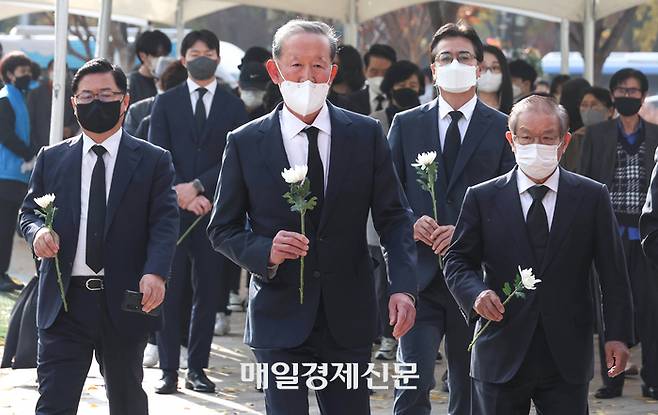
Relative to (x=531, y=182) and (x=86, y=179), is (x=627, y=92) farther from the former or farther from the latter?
(x=86, y=179)

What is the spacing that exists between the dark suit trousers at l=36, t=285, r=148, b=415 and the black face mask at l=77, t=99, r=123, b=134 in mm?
759

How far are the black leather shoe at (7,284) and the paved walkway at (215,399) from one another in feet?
15.4

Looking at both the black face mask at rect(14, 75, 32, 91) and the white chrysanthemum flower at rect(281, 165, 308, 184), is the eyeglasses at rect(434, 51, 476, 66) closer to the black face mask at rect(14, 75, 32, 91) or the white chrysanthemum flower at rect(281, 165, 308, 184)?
the white chrysanthemum flower at rect(281, 165, 308, 184)

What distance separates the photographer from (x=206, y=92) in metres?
10.3

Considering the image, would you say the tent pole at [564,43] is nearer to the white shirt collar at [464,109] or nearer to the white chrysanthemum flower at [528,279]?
the white shirt collar at [464,109]

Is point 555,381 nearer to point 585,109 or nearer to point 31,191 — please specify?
point 31,191

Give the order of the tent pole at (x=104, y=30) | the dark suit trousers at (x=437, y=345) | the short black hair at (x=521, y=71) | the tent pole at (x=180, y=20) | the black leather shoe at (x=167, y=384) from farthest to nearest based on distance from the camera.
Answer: the tent pole at (x=180, y=20) < the short black hair at (x=521, y=71) < the tent pole at (x=104, y=30) < the black leather shoe at (x=167, y=384) < the dark suit trousers at (x=437, y=345)

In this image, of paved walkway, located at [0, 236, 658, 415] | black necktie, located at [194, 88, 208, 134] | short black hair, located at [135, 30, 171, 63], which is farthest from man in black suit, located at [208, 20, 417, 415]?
short black hair, located at [135, 30, 171, 63]

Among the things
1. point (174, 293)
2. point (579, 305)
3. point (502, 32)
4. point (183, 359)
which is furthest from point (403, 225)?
point (502, 32)

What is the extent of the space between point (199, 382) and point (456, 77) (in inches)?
134

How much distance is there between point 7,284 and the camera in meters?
15.5

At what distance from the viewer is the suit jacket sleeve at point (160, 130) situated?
1006 cm

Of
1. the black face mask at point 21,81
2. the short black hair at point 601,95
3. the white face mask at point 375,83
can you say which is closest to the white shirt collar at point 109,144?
the short black hair at point 601,95

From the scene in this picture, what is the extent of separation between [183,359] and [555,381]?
585 cm
